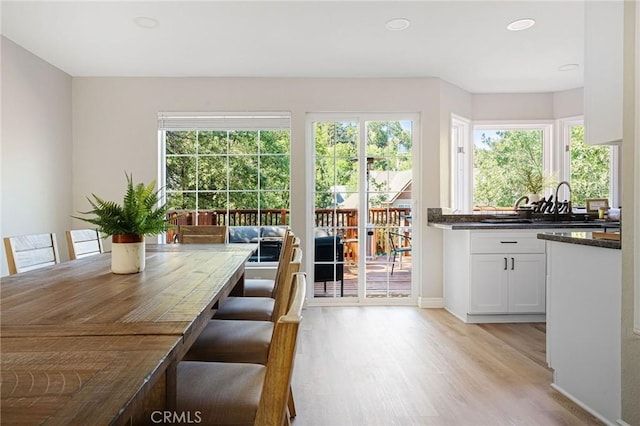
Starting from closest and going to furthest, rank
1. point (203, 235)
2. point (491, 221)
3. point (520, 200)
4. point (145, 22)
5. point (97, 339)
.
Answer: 1. point (97, 339)
2. point (145, 22)
3. point (203, 235)
4. point (491, 221)
5. point (520, 200)

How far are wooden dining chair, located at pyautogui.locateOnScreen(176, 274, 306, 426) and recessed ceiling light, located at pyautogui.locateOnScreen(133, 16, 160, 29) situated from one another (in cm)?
272

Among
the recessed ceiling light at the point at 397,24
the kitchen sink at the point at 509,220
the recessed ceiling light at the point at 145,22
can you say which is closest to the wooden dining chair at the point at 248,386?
the recessed ceiling light at the point at 397,24

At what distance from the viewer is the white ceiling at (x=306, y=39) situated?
278cm

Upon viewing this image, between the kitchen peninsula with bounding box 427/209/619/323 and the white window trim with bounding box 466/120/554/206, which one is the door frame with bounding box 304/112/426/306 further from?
the white window trim with bounding box 466/120/554/206

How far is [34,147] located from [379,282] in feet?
12.0

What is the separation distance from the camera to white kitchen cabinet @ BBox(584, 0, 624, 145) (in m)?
1.86

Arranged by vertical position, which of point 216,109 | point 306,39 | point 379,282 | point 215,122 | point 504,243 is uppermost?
point 306,39

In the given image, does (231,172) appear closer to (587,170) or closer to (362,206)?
(362,206)

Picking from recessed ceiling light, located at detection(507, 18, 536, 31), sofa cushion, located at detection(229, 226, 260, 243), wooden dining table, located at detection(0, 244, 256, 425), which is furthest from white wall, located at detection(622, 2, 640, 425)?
sofa cushion, located at detection(229, 226, 260, 243)

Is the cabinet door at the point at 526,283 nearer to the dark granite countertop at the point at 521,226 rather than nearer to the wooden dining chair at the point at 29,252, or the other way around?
the dark granite countertop at the point at 521,226

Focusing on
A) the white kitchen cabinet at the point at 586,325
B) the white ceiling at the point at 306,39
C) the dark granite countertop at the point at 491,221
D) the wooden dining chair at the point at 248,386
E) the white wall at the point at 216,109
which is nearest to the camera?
the wooden dining chair at the point at 248,386

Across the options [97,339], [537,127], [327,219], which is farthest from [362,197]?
[97,339]

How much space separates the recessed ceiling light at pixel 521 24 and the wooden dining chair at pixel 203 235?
2882mm

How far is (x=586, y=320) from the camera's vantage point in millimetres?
2025
